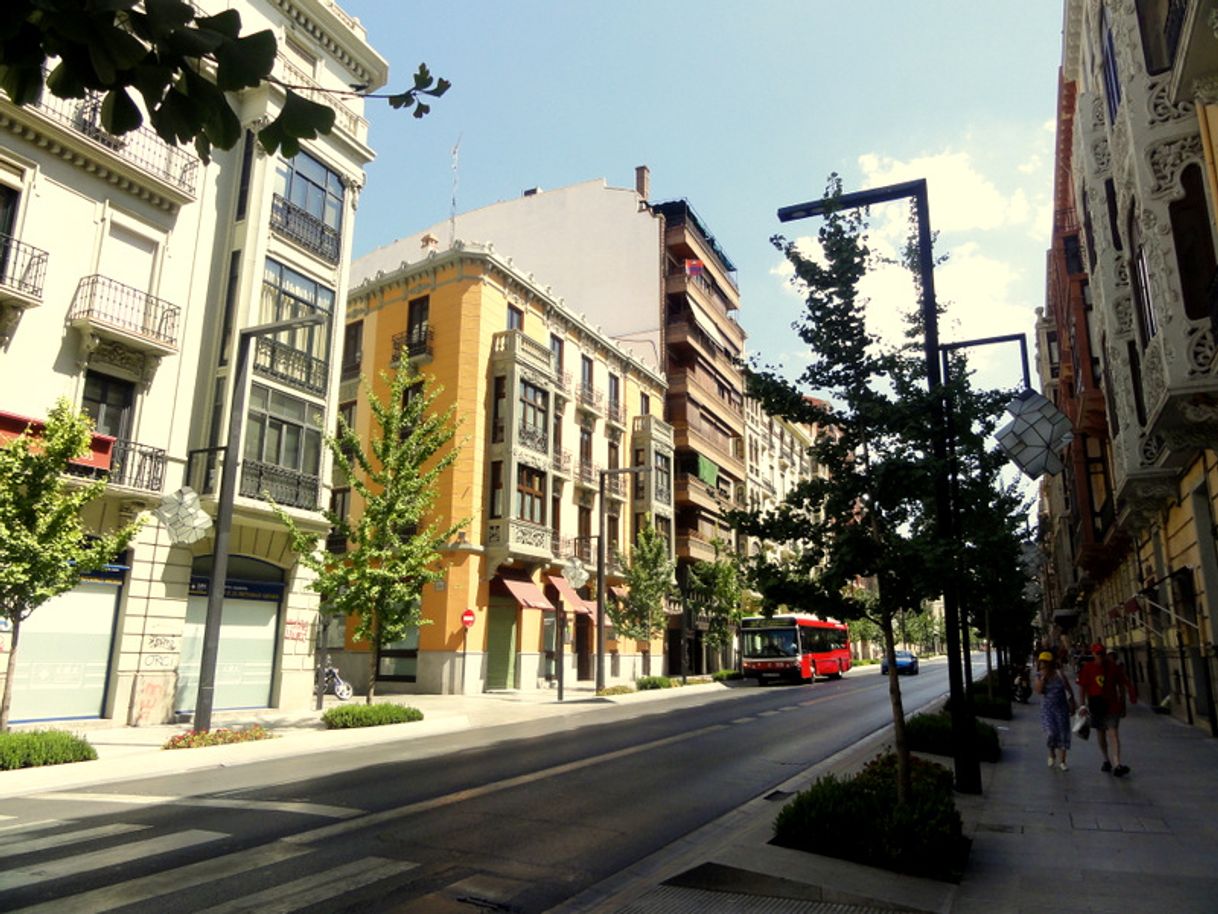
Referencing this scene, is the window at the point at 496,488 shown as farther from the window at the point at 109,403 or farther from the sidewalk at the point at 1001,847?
the sidewalk at the point at 1001,847

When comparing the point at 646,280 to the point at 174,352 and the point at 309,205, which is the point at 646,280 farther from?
the point at 174,352

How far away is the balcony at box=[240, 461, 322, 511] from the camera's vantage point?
20891 millimetres

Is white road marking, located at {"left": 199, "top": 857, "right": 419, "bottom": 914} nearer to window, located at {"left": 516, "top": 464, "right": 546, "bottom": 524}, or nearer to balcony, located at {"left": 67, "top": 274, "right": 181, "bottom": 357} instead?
balcony, located at {"left": 67, "top": 274, "right": 181, "bottom": 357}

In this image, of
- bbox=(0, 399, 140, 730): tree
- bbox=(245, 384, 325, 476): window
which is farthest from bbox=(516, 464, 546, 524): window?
bbox=(0, 399, 140, 730): tree

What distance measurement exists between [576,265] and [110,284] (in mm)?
33930

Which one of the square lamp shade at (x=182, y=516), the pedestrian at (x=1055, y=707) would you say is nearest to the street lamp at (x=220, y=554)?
the square lamp shade at (x=182, y=516)

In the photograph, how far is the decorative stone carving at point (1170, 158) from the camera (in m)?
12.3

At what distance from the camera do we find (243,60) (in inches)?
131

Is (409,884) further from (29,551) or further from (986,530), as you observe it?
(29,551)

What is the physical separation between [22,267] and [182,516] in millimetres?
5959

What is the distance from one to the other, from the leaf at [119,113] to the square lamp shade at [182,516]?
15.7m

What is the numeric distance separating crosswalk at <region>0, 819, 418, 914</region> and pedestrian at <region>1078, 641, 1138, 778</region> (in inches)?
394

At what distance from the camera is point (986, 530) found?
828 cm

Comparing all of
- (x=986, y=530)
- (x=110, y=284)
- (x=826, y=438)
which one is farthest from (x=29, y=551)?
(x=986, y=530)
